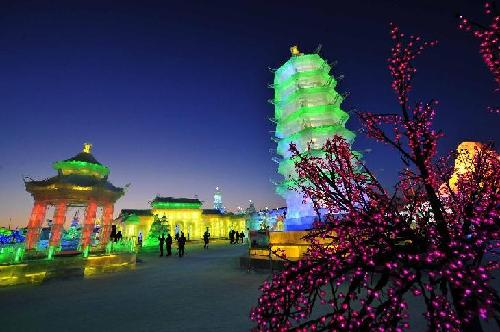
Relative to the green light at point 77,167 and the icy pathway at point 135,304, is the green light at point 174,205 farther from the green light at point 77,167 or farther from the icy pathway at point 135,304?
the icy pathway at point 135,304

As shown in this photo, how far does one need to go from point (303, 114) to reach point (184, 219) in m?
29.2

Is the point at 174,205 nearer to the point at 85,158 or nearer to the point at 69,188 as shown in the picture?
the point at 85,158

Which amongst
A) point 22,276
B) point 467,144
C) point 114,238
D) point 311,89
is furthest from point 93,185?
point 467,144

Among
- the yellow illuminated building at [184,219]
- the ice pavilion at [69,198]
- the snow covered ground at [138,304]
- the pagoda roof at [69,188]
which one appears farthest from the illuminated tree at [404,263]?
the yellow illuminated building at [184,219]

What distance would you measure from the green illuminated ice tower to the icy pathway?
17322mm

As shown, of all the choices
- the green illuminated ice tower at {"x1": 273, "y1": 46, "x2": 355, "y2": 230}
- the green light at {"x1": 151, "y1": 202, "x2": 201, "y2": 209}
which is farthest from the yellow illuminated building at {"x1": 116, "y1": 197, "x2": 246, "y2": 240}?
the green illuminated ice tower at {"x1": 273, "y1": 46, "x2": 355, "y2": 230}

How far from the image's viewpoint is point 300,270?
376 cm

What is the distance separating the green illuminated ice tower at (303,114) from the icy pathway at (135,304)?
56.8 feet

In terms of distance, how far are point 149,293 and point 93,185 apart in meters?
16.8

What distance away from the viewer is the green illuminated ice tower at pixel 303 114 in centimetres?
2814

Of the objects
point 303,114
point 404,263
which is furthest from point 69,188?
point 404,263

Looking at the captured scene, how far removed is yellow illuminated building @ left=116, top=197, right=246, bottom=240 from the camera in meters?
44.5

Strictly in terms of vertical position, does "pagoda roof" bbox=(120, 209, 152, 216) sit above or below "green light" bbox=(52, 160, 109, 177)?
below

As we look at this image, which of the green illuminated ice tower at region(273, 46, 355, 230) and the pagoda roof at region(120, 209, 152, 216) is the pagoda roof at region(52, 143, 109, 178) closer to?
the green illuminated ice tower at region(273, 46, 355, 230)
